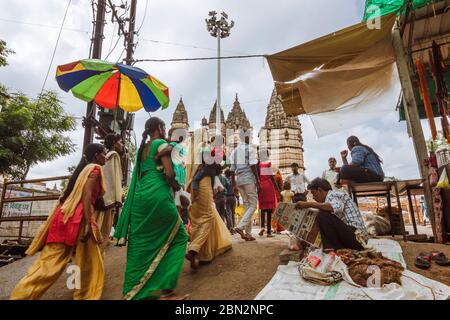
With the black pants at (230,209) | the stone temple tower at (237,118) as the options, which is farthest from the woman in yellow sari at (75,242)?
the stone temple tower at (237,118)

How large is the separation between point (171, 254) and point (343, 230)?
1.90 metres

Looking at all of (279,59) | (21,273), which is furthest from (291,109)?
(21,273)

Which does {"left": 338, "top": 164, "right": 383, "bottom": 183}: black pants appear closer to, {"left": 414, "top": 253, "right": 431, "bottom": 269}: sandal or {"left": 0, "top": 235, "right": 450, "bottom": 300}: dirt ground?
{"left": 0, "top": 235, "right": 450, "bottom": 300}: dirt ground

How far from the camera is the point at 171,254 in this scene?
2.34 meters

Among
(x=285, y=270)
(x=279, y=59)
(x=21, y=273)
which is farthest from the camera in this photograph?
(x=279, y=59)

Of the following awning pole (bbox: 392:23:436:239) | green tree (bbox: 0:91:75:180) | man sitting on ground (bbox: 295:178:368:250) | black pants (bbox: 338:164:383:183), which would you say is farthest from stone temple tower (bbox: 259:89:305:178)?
man sitting on ground (bbox: 295:178:368:250)

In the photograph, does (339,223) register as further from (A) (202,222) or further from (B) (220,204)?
(B) (220,204)

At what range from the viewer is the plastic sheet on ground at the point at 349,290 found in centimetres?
206

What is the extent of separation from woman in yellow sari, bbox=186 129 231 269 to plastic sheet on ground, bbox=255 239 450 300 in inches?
38.3

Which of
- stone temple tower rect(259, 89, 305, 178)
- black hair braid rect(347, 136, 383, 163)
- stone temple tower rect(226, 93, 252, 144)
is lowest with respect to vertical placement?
black hair braid rect(347, 136, 383, 163)

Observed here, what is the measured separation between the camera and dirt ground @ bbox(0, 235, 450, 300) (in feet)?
8.36

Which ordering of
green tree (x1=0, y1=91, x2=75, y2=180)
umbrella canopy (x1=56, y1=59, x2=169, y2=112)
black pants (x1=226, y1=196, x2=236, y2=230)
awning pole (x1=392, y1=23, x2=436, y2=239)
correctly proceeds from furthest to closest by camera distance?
green tree (x1=0, y1=91, x2=75, y2=180)
black pants (x1=226, y1=196, x2=236, y2=230)
umbrella canopy (x1=56, y1=59, x2=169, y2=112)
awning pole (x1=392, y1=23, x2=436, y2=239)
